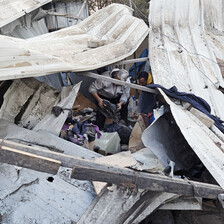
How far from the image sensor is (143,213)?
9.10ft

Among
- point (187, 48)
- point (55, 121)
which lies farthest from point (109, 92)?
point (187, 48)

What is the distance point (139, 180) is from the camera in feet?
7.05

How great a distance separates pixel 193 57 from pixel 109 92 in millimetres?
1967

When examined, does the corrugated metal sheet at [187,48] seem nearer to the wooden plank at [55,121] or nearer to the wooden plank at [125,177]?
the wooden plank at [55,121]

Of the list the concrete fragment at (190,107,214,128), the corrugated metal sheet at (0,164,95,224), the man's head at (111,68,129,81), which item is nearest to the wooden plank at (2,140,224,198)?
the corrugated metal sheet at (0,164,95,224)

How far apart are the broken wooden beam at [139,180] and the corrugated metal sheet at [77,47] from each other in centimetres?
149

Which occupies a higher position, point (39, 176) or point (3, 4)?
point (3, 4)

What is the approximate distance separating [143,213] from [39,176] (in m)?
1.14

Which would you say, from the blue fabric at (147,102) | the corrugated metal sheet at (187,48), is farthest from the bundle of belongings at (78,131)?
the corrugated metal sheet at (187,48)

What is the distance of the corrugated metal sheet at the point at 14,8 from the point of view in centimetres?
562

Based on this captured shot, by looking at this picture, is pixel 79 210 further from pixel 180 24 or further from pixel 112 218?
pixel 180 24

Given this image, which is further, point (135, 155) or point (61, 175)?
point (135, 155)

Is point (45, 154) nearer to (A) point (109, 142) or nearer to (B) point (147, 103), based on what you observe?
(A) point (109, 142)

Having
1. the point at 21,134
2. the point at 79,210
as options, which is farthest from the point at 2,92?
the point at 79,210
